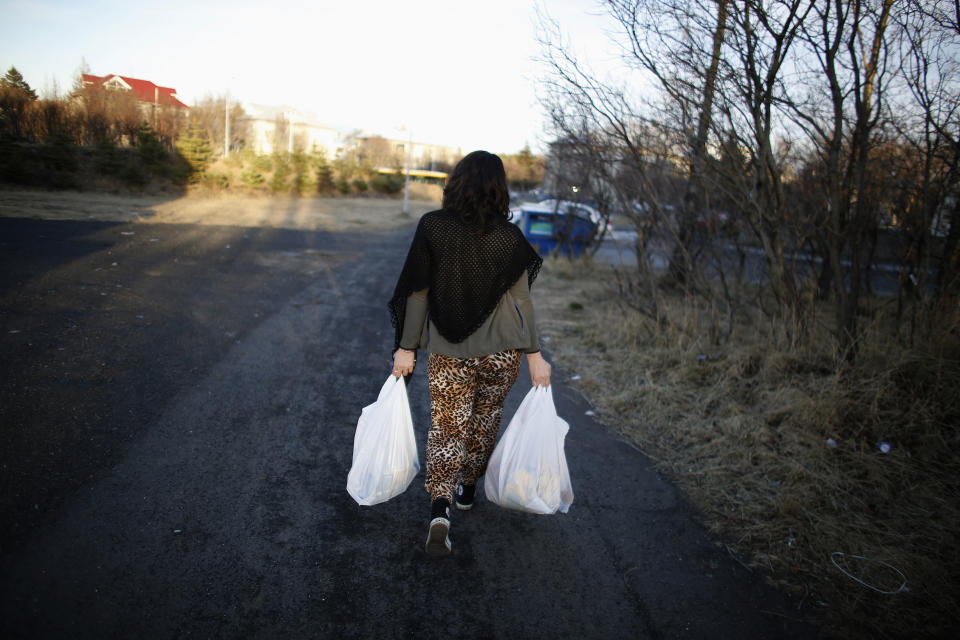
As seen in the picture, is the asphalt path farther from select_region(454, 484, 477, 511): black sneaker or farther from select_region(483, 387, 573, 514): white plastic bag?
select_region(483, 387, 573, 514): white plastic bag

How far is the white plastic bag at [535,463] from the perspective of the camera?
258 cm

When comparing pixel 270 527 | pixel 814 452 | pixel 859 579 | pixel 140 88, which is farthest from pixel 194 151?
pixel 859 579

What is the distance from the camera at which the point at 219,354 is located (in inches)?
185

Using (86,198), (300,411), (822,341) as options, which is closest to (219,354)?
(300,411)

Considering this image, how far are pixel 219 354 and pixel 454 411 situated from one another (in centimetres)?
309

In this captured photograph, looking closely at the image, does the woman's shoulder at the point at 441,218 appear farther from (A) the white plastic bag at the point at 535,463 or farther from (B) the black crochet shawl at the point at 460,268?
(A) the white plastic bag at the point at 535,463

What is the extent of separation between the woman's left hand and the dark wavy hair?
2.24ft

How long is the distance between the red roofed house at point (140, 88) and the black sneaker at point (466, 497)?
14947 mm

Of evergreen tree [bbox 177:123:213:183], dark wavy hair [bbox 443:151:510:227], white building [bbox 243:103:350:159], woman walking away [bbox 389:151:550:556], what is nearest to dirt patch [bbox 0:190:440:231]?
evergreen tree [bbox 177:123:213:183]

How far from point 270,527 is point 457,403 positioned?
3.49 ft

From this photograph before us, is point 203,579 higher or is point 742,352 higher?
point 742,352

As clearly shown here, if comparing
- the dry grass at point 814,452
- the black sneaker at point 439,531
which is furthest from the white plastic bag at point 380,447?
the dry grass at point 814,452

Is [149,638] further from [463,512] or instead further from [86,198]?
[86,198]

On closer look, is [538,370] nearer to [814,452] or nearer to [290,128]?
[814,452]
